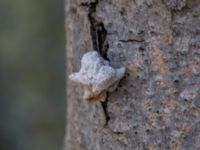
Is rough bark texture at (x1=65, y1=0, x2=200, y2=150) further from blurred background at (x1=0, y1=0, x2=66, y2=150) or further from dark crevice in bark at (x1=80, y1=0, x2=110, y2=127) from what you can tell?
blurred background at (x1=0, y1=0, x2=66, y2=150)

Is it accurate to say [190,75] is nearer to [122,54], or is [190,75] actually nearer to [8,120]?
[122,54]

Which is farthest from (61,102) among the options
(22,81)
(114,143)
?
(114,143)

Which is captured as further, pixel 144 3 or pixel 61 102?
pixel 61 102

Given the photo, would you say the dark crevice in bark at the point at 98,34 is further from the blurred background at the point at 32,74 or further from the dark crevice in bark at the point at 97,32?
the blurred background at the point at 32,74

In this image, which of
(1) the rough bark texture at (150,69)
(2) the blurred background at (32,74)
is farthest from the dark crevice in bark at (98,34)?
(2) the blurred background at (32,74)

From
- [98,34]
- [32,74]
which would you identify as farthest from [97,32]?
[32,74]

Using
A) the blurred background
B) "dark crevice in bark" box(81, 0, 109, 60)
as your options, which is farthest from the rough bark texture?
the blurred background

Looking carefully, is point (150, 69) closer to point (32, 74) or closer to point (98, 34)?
point (98, 34)
